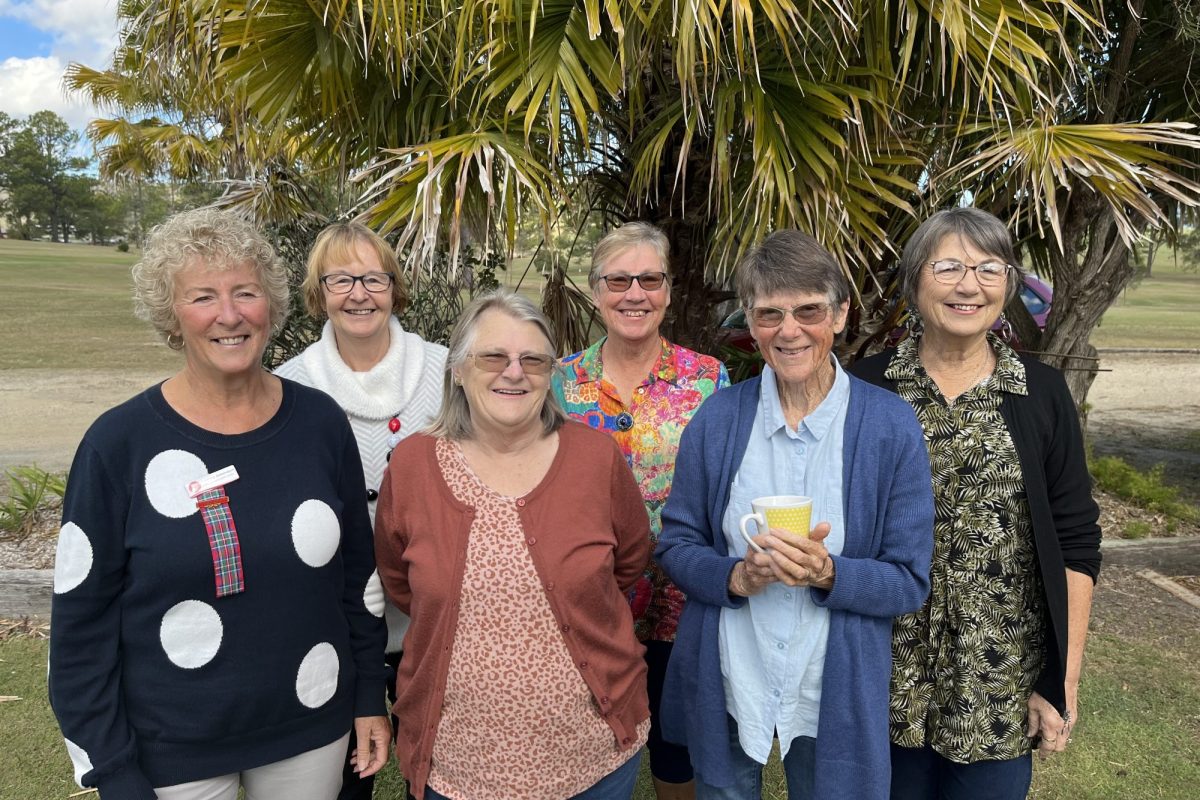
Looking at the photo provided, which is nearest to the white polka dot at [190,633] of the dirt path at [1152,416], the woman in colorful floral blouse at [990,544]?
the woman in colorful floral blouse at [990,544]

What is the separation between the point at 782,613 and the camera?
69.7 inches

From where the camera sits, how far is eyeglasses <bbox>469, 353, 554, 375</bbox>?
1.80 m

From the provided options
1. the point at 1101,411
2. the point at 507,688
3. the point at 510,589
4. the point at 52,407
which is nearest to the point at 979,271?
the point at 510,589

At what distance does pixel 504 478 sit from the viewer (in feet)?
5.93

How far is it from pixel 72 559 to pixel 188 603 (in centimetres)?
22

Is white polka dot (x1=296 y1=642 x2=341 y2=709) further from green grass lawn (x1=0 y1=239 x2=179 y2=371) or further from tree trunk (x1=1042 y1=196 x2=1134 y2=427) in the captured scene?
tree trunk (x1=1042 y1=196 x2=1134 y2=427)

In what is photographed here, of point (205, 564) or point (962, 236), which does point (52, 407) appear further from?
point (962, 236)

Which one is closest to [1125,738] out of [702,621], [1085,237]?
[702,621]

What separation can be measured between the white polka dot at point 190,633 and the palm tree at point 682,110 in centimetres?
174

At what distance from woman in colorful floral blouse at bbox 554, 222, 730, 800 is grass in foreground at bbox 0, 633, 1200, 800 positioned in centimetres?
122

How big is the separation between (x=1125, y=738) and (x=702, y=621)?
271cm

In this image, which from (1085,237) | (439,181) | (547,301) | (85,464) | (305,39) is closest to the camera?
(85,464)

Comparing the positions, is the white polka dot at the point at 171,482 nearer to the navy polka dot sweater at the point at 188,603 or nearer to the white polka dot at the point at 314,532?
the navy polka dot sweater at the point at 188,603

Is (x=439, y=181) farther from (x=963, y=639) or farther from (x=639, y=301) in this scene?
(x=963, y=639)
